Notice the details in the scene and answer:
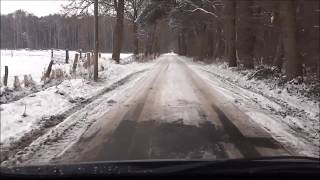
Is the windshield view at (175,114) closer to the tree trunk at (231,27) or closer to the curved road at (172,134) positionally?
the curved road at (172,134)

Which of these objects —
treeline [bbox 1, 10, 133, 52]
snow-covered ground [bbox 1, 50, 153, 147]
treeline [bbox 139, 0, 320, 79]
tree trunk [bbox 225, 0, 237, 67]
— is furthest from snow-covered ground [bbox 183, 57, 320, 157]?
treeline [bbox 1, 10, 133, 52]

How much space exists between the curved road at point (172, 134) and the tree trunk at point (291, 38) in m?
5.55

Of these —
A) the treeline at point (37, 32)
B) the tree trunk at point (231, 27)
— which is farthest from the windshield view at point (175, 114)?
the treeline at point (37, 32)

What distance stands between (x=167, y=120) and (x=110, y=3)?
33.9 metres

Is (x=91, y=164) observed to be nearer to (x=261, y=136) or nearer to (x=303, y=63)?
(x=261, y=136)

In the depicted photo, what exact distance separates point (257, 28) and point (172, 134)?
22.8 m

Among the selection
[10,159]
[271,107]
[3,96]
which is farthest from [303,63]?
[10,159]

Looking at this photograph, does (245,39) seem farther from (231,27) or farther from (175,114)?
(175,114)

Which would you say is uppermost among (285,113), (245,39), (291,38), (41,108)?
(291,38)

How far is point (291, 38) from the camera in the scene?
21281 millimetres

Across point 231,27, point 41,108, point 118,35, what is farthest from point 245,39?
point 41,108

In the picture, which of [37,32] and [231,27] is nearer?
[231,27]

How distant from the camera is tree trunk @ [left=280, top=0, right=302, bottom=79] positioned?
21.2m

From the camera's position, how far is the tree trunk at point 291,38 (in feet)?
69.6
